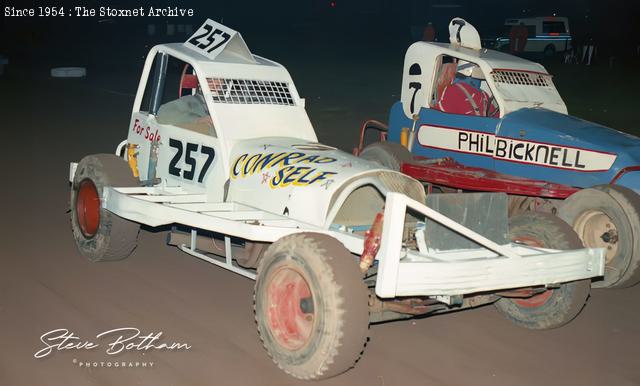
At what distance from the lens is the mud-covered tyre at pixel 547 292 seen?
614 centimetres

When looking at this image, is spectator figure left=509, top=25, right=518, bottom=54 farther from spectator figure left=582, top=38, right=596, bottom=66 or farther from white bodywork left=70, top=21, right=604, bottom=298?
white bodywork left=70, top=21, right=604, bottom=298

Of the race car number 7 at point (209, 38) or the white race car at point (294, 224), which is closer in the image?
the white race car at point (294, 224)

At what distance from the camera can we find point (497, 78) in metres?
9.68

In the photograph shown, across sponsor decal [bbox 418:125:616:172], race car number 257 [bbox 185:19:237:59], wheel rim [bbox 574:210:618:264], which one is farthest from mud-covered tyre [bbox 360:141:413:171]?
race car number 257 [bbox 185:19:237:59]

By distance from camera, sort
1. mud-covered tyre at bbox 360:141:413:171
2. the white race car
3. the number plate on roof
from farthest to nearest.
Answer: mud-covered tyre at bbox 360:141:413:171, the number plate on roof, the white race car

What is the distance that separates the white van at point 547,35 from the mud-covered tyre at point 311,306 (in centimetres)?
3218

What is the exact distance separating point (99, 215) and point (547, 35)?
1241 inches

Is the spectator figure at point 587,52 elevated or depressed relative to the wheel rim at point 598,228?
elevated

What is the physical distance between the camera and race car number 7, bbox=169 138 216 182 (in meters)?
7.12

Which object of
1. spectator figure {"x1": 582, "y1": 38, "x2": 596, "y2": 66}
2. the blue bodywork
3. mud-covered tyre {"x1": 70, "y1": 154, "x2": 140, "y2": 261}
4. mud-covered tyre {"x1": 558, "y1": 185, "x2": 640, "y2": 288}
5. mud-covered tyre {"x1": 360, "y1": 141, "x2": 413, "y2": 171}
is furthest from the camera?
spectator figure {"x1": 582, "y1": 38, "x2": 596, "y2": 66}

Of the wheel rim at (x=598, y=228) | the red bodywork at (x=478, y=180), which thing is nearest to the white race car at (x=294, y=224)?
the wheel rim at (x=598, y=228)

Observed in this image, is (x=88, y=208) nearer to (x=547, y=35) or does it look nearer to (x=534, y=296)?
(x=534, y=296)

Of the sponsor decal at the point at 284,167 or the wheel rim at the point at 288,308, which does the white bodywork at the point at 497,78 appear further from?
the wheel rim at the point at 288,308

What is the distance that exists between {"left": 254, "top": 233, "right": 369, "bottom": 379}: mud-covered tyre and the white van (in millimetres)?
32185
